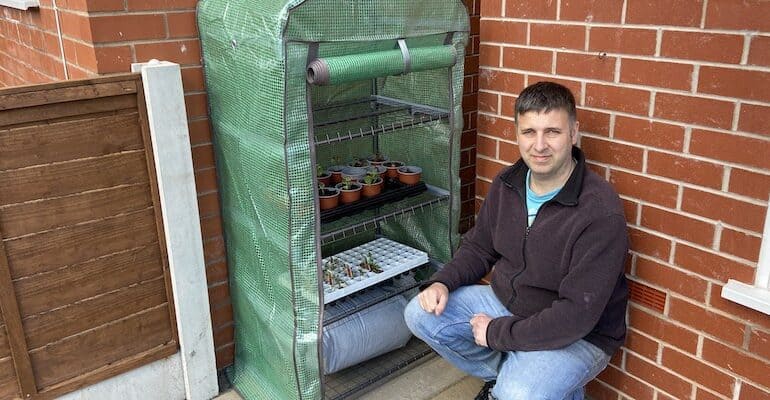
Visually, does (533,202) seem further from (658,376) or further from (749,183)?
(658,376)

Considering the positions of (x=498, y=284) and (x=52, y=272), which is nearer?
(x=52, y=272)

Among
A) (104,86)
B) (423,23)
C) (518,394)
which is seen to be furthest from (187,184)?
(518,394)

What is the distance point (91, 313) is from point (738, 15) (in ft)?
7.67

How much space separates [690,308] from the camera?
2035 millimetres

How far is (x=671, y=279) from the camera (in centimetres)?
207

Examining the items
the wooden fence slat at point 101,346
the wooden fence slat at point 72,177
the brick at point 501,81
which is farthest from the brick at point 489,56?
the wooden fence slat at point 101,346

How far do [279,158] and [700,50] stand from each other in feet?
4.41

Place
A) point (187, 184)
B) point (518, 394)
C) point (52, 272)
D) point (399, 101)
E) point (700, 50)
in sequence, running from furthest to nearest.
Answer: point (399, 101), point (187, 184), point (52, 272), point (518, 394), point (700, 50)

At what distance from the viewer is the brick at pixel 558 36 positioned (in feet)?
7.13

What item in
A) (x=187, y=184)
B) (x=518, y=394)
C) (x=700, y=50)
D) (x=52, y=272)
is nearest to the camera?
(x=700, y=50)

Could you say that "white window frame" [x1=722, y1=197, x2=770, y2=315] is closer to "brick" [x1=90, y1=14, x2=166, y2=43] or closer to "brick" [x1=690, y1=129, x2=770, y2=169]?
"brick" [x1=690, y1=129, x2=770, y2=169]

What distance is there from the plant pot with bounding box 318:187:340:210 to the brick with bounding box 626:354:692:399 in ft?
4.21

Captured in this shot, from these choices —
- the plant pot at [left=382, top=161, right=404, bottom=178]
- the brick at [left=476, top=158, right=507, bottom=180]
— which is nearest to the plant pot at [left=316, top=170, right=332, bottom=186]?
the plant pot at [left=382, top=161, right=404, bottom=178]

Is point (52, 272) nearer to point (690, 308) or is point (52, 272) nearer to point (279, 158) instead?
point (279, 158)
